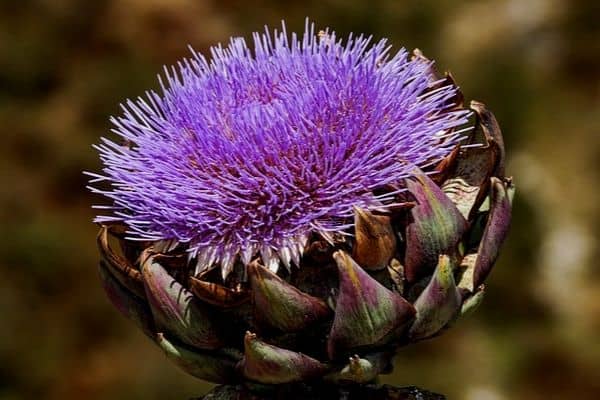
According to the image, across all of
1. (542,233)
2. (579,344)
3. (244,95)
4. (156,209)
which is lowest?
(579,344)

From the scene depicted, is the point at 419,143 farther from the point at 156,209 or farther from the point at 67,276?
the point at 67,276

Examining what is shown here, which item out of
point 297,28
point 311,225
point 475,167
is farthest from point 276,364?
point 297,28

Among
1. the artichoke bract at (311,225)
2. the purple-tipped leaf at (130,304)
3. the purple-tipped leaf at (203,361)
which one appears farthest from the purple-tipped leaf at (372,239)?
the purple-tipped leaf at (130,304)

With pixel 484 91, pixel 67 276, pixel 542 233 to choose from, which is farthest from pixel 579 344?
pixel 67 276

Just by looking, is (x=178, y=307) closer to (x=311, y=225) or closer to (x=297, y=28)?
(x=311, y=225)

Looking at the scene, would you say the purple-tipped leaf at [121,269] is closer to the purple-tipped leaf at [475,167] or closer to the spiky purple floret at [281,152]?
the spiky purple floret at [281,152]

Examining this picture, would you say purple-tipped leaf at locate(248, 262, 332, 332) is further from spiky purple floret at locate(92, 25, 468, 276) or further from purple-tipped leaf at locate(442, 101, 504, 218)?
purple-tipped leaf at locate(442, 101, 504, 218)
